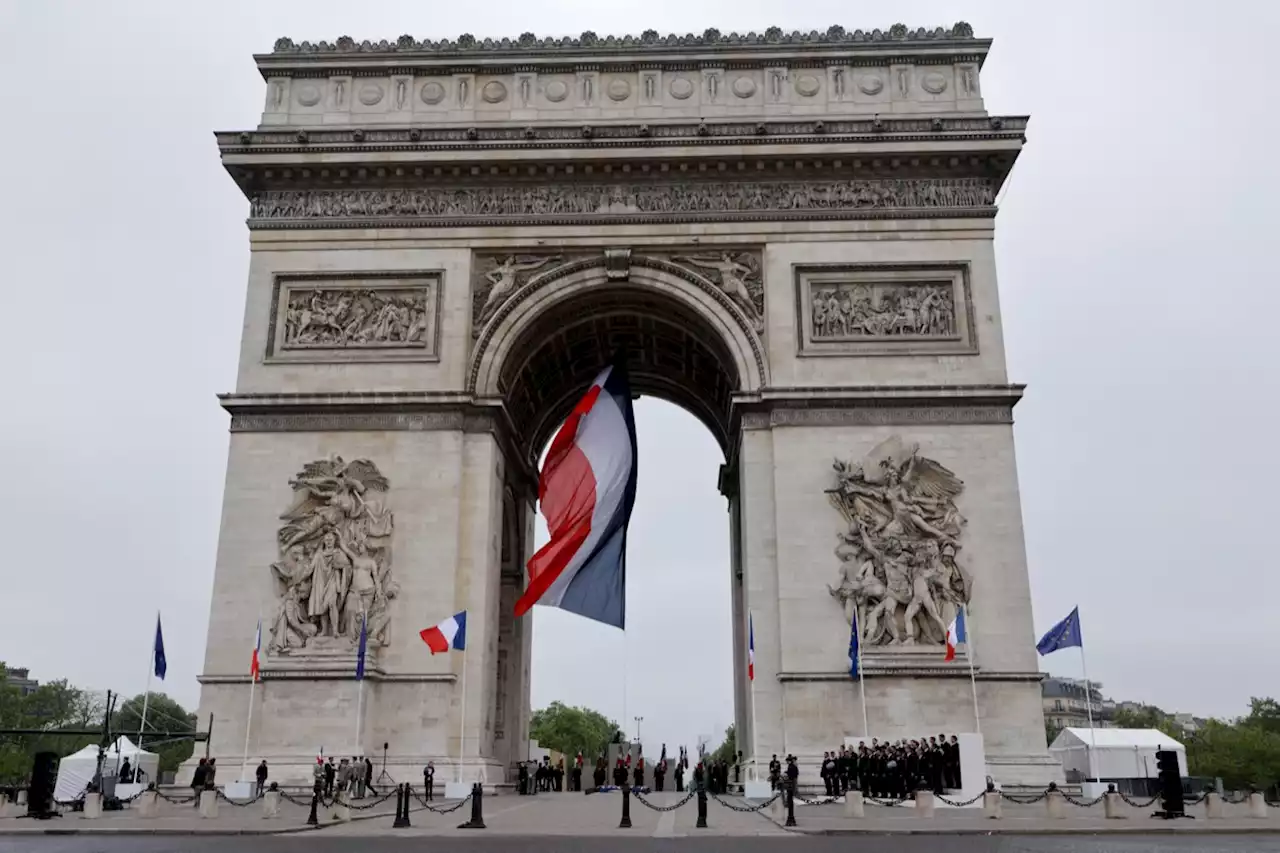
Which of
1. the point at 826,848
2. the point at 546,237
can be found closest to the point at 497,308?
the point at 546,237

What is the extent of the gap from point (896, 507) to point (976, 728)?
5061mm

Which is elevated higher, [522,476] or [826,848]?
[522,476]

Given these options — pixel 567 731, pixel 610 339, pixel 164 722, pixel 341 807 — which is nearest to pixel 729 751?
pixel 567 731

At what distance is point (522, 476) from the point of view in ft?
109

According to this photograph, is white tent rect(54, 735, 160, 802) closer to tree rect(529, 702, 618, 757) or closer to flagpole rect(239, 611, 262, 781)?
flagpole rect(239, 611, 262, 781)

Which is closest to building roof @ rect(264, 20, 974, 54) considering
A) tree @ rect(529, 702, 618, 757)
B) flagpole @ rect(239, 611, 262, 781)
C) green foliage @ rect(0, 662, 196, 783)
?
flagpole @ rect(239, 611, 262, 781)

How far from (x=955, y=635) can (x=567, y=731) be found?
96.3 metres

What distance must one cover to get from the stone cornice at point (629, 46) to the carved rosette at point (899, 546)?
35.3 ft

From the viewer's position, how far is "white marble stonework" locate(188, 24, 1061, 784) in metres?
24.7

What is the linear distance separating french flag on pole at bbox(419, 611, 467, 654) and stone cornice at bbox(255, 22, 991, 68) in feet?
48.7

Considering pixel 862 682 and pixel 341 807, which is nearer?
pixel 341 807

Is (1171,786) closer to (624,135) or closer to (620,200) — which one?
(620,200)

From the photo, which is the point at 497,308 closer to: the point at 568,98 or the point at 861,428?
the point at 568,98

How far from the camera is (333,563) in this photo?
25.5m
